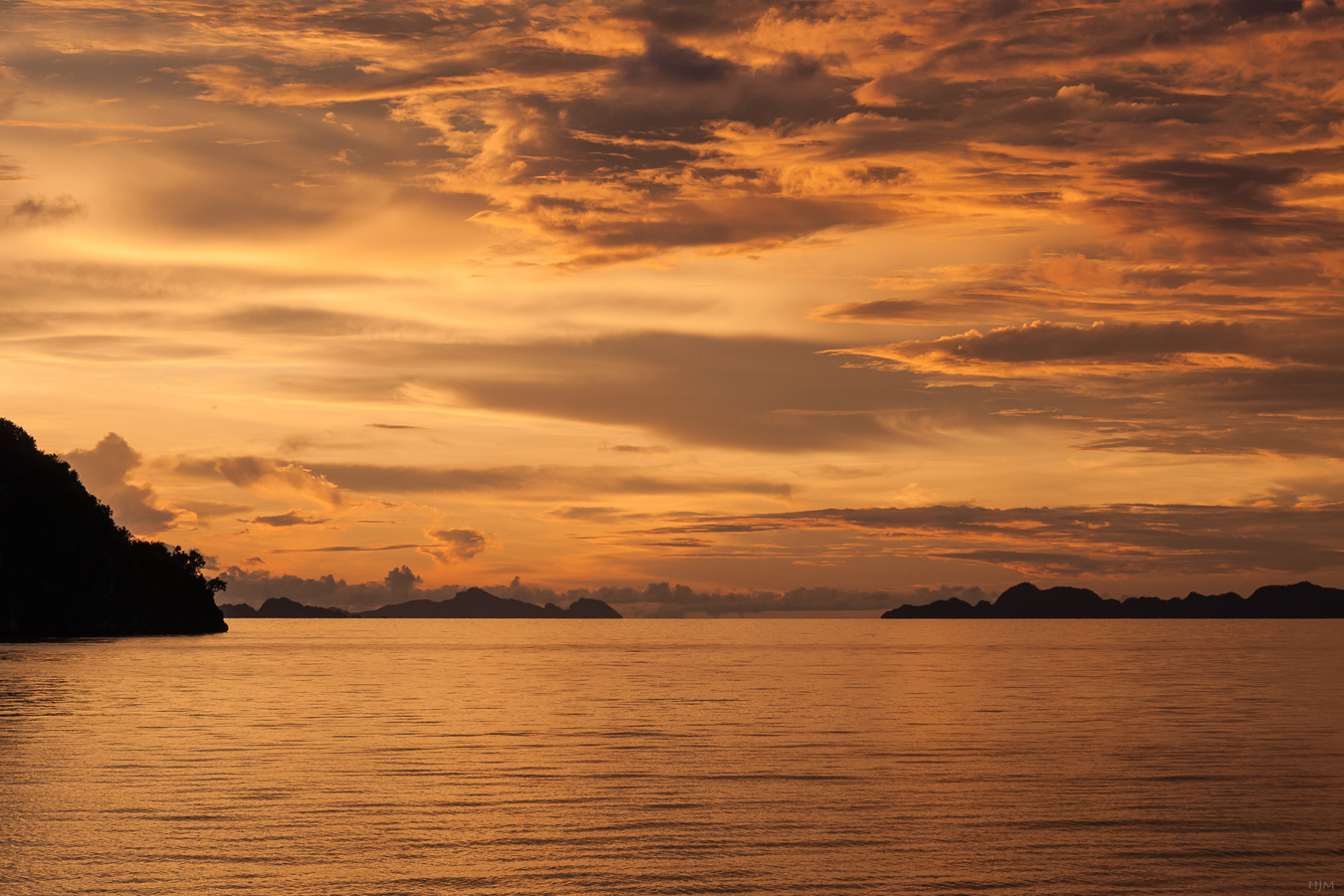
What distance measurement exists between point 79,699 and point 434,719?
24110 millimetres

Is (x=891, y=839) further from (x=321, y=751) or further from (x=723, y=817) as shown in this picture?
(x=321, y=751)

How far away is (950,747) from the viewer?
48.0 metres

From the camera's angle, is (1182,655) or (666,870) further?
(1182,655)

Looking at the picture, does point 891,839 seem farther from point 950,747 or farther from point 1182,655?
point 1182,655

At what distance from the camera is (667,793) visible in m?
36.2

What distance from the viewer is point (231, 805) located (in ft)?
108

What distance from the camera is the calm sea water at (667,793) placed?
25766 millimetres

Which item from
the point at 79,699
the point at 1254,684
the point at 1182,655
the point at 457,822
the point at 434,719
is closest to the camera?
the point at 457,822

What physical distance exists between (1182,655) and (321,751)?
447ft

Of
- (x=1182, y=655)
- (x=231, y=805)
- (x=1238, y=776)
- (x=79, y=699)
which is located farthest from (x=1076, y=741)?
(x=1182, y=655)

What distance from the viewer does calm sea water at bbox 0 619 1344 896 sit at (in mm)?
25766

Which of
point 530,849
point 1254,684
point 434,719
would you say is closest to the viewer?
point 530,849

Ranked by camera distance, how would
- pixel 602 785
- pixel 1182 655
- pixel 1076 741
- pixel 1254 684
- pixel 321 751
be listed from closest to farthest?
1. pixel 602 785
2. pixel 321 751
3. pixel 1076 741
4. pixel 1254 684
5. pixel 1182 655

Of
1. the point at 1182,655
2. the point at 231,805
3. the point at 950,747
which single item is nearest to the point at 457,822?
the point at 231,805
